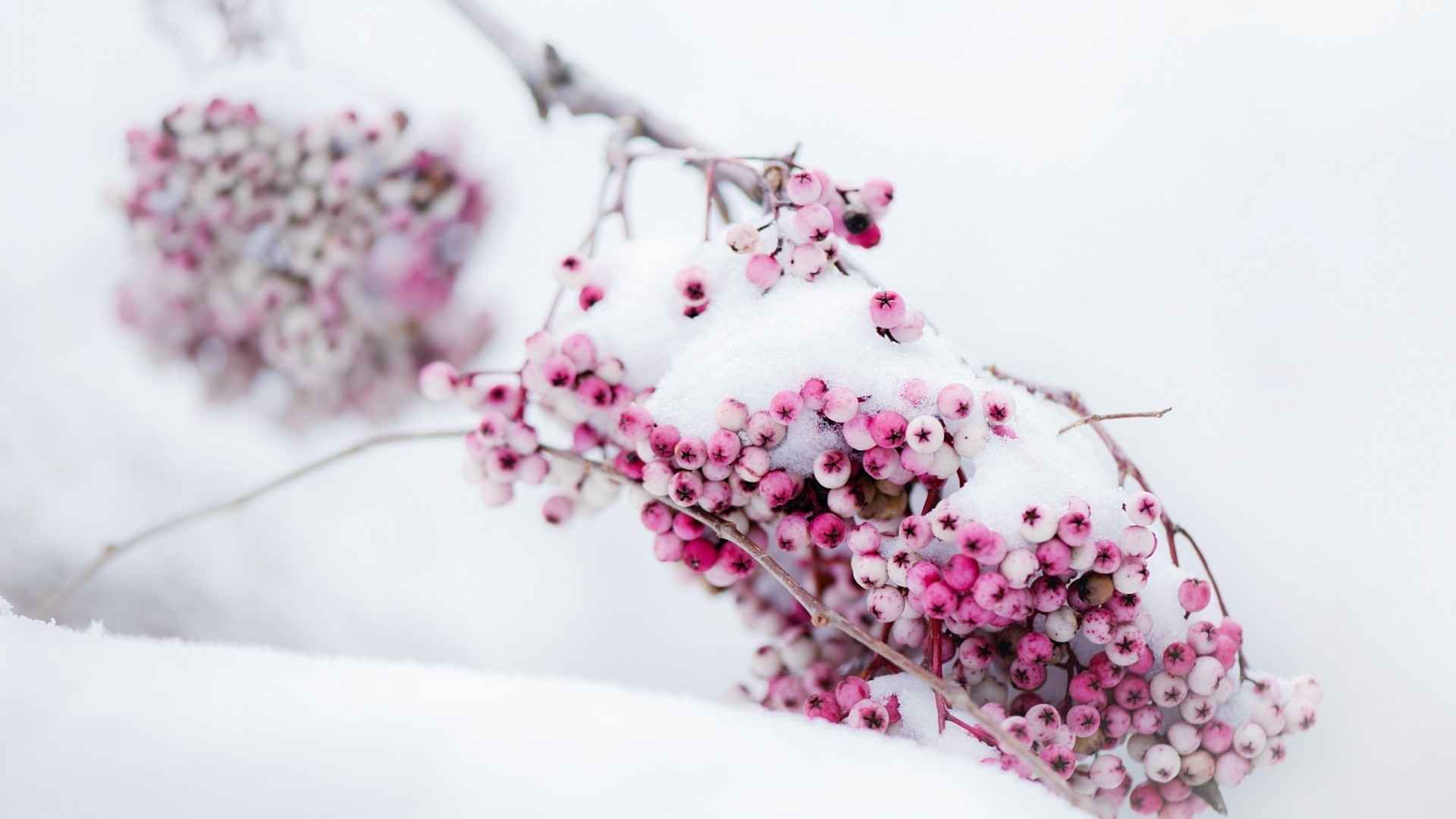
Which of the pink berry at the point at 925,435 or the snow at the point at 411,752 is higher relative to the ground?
the pink berry at the point at 925,435

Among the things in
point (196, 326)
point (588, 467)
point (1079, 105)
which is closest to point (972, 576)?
point (588, 467)

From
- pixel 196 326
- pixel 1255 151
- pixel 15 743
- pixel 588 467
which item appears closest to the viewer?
pixel 15 743

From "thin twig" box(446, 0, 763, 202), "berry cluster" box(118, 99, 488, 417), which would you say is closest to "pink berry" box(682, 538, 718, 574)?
"thin twig" box(446, 0, 763, 202)

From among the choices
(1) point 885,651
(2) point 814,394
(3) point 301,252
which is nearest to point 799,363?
(2) point 814,394

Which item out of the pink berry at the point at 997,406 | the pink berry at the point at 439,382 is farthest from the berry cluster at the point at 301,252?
the pink berry at the point at 997,406

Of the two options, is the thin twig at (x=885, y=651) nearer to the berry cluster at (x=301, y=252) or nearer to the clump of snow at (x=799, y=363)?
the clump of snow at (x=799, y=363)

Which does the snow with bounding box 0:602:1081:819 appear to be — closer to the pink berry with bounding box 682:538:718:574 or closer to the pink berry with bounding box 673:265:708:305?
the pink berry with bounding box 682:538:718:574

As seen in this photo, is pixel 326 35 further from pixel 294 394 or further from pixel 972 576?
pixel 972 576
